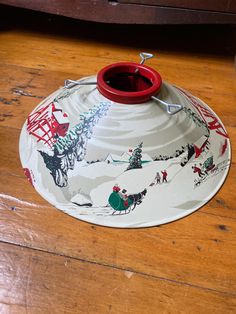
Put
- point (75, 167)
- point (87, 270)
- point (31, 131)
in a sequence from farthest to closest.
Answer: point (31, 131), point (75, 167), point (87, 270)

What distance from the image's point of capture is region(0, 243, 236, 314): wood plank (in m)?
0.64

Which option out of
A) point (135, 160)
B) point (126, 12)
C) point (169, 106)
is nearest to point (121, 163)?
point (135, 160)

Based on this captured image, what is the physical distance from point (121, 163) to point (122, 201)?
8 cm

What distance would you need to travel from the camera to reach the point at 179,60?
130 cm

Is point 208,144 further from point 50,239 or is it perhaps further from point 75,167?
point 50,239

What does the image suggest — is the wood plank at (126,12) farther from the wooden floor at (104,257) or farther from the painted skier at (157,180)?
the painted skier at (157,180)

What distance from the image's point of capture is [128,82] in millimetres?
895

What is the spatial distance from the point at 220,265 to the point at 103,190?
269 millimetres

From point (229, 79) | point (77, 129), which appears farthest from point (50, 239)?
point (229, 79)

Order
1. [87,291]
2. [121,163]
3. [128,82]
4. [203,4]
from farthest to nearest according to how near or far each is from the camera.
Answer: [203,4], [128,82], [121,163], [87,291]

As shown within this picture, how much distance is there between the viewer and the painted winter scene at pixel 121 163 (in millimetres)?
761

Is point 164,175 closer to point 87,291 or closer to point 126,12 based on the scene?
point 87,291

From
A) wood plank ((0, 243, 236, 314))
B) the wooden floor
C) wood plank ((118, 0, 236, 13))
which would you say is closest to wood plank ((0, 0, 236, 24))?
wood plank ((118, 0, 236, 13))

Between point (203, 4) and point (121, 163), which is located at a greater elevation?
point (203, 4)
